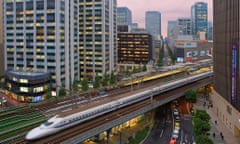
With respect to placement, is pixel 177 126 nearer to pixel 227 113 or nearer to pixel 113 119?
pixel 227 113

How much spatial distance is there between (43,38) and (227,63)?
74863 mm

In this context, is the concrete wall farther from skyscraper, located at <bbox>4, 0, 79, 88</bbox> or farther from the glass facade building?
skyscraper, located at <bbox>4, 0, 79, 88</bbox>

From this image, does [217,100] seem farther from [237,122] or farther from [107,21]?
[107,21]

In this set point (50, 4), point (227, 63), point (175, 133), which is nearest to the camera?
point (175, 133)

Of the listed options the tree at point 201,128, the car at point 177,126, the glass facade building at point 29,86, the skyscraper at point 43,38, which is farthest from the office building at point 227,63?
the glass facade building at point 29,86

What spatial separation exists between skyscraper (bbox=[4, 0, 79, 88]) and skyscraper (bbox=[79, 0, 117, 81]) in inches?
802

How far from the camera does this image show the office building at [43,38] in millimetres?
107062

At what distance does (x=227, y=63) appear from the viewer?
6312 centimetres

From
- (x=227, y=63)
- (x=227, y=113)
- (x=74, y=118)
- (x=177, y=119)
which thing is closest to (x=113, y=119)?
(x=74, y=118)

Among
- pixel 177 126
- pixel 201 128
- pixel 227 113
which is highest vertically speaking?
pixel 227 113

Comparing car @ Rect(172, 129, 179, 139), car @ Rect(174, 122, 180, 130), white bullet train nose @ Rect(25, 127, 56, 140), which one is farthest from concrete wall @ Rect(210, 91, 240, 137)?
white bullet train nose @ Rect(25, 127, 56, 140)

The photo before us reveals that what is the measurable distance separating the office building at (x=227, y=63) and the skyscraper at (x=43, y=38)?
60479 mm

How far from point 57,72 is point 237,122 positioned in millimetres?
71507

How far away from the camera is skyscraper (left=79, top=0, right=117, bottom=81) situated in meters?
140
